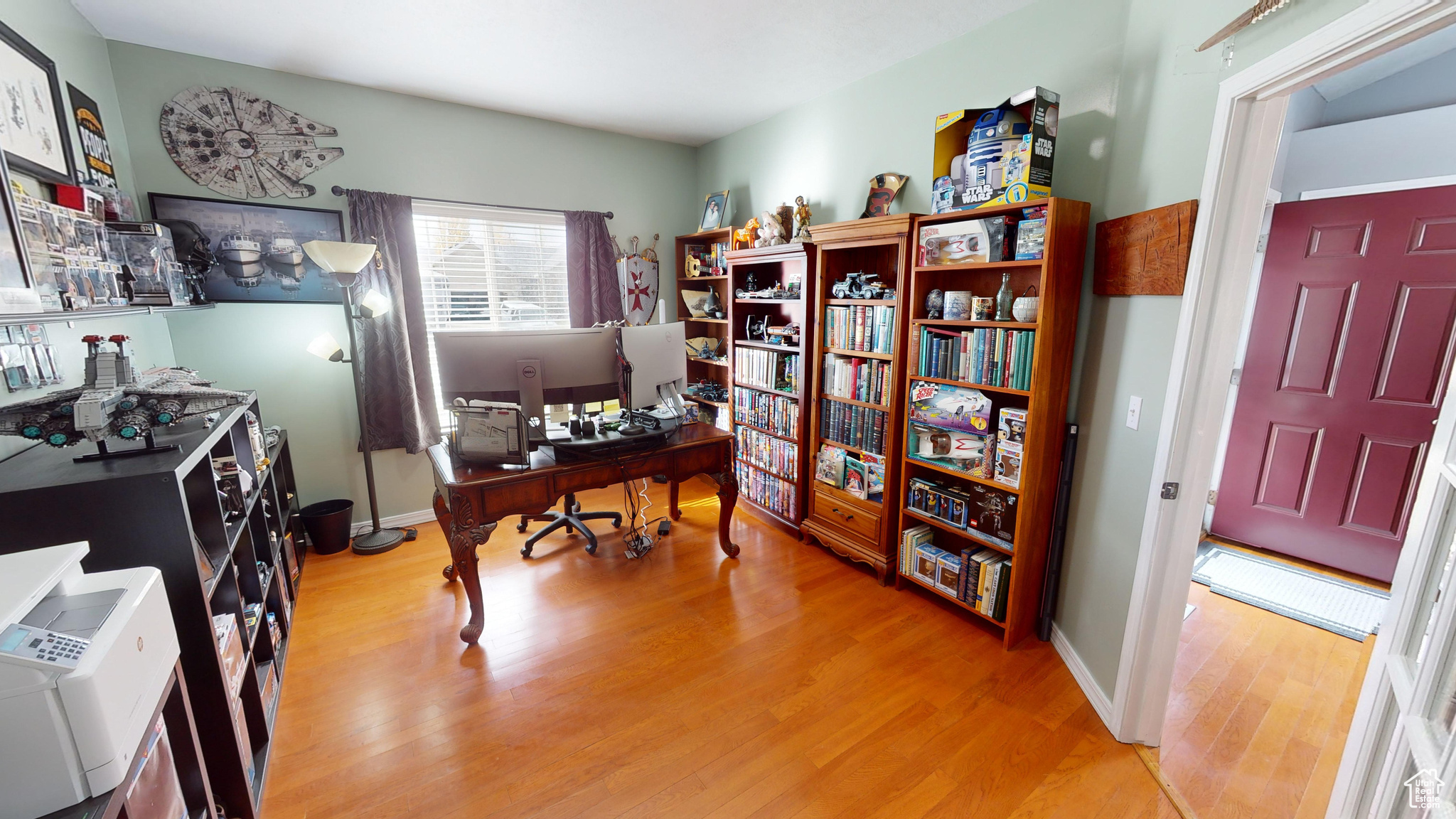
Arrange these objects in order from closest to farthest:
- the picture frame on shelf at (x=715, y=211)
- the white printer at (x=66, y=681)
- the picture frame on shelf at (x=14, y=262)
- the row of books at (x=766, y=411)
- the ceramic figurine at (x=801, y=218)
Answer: the white printer at (x=66, y=681) → the picture frame on shelf at (x=14, y=262) → the ceramic figurine at (x=801, y=218) → the row of books at (x=766, y=411) → the picture frame on shelf at (x=715, y=211)

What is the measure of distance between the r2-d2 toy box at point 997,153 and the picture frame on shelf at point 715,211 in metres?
1.89

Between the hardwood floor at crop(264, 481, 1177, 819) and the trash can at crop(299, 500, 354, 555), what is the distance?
0.23 metres

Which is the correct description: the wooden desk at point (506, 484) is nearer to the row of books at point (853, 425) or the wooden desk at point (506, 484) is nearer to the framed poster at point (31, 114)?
the row of books at point (853, 425)

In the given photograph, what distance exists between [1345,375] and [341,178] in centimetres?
539

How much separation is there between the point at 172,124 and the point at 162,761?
3088 millimetres

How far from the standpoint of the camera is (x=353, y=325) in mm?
3008

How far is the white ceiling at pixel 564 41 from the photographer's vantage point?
2.21 m

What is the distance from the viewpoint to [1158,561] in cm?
167

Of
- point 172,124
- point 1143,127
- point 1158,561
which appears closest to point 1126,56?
point 1143,127

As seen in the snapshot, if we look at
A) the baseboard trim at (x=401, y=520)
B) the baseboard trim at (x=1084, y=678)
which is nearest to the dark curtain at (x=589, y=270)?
the baseboard trim at (x=401, y=520)

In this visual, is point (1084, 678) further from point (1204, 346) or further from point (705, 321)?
point (705, 321)

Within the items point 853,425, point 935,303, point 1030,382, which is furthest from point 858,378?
point 1030,382

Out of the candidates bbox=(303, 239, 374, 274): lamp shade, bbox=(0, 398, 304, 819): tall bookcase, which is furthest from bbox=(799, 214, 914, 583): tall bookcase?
bbox=(0, 398, 304, 819): tall bookcase

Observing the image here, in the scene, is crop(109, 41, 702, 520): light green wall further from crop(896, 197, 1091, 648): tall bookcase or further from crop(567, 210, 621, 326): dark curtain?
crop(896, 197, 1091, 648): tall bookcase
